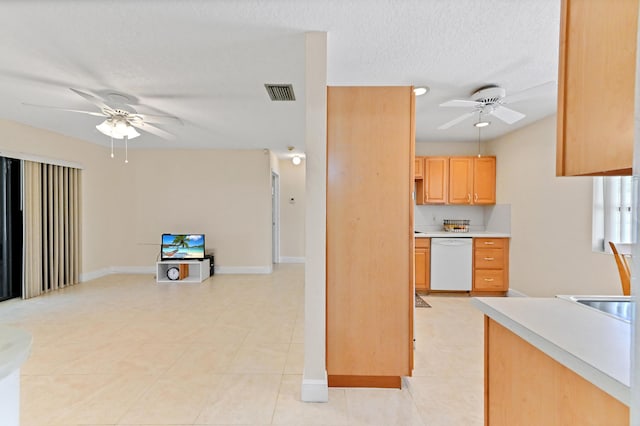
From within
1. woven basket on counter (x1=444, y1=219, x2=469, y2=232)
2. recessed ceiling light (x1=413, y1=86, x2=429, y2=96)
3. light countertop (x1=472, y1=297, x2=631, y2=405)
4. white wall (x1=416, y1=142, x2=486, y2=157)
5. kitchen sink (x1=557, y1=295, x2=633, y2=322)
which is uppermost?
recessed ceiling light (x1=413, y1=86, x2=429, y2=96)

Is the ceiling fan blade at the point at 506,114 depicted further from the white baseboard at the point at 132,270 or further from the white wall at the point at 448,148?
the white baseboard at the point at 132,270

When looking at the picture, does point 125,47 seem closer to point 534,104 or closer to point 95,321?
point 95,321

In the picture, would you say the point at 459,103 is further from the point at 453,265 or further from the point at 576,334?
the point at 453,265

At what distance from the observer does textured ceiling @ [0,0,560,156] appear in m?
1.83

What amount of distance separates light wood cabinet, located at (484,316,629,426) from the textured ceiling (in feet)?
5.95

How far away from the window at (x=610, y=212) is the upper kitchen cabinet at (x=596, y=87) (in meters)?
3.12

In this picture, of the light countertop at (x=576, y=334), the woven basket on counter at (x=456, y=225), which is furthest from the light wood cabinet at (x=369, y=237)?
the woven basket on counter at (x=456, y=225)

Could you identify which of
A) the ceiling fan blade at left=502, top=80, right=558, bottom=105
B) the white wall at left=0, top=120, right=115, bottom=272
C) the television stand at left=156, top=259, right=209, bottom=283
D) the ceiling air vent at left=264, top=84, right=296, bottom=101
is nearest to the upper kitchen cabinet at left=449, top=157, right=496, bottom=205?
the ceiling fan blade at left=502, top=80, right=558, bottom=105

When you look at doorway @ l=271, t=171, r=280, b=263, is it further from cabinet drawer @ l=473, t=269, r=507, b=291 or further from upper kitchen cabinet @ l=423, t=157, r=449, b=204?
cabinet drawer @ l=473, t=269, r=507, b=291

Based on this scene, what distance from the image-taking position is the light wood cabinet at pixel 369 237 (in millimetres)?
2150

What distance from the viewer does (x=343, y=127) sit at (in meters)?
2.15

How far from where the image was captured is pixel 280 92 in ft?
10.1

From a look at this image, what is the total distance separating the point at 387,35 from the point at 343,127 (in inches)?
26.2

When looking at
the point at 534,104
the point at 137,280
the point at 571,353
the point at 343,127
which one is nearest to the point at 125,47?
the point at 343,127
